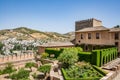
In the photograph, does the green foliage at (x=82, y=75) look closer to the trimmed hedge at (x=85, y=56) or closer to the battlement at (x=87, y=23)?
the trimmed hedge at (x=85, y=56)

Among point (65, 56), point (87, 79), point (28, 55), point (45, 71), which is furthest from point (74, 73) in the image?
point (28, 55)

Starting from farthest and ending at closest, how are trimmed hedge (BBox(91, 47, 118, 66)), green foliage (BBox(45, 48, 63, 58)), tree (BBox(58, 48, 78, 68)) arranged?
green foliage (BBox(45, 48, 63, 58)) → trimmed hedge (BBox(91, 47, 118, 66)) → tree (BBox(58, 48, 78, 68))

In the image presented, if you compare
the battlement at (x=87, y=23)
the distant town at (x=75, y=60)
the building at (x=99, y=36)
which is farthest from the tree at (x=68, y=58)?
the battlement at (x=87, y=23)

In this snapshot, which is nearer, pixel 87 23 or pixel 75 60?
pixel 75 60

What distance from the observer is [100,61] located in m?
20.3

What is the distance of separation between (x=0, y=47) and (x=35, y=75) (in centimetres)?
2134

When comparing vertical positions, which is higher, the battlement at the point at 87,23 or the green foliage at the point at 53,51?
the battlement at the point at 87,23

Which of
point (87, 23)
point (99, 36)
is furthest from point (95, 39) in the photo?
point (87, 23)

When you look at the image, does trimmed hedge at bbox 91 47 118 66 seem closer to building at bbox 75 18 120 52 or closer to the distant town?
the distant town

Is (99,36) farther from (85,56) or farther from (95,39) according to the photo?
(85,56)

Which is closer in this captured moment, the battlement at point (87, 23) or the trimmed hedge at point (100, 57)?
the trimmed hedge at point (100, 57)

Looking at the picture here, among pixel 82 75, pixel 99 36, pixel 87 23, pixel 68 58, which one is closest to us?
pixel 82 75

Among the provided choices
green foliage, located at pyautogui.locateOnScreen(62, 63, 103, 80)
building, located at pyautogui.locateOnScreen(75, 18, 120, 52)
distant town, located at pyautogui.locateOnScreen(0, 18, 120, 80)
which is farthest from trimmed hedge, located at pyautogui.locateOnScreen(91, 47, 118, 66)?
building, located at pyautogui.locateOnScreen(75, 18, 120, 52)

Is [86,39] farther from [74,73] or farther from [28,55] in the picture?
[74,73]
